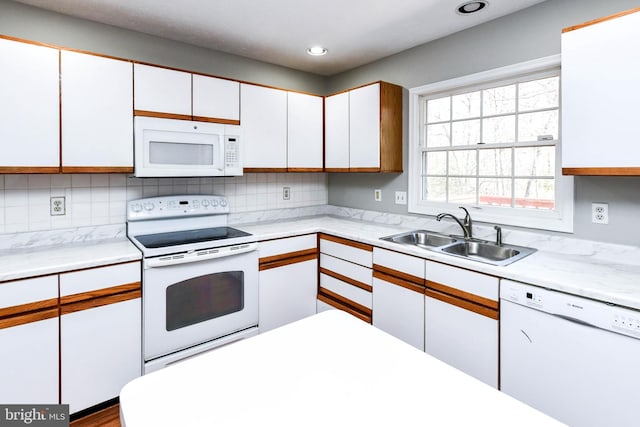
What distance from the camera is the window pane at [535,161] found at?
2211 millimetres

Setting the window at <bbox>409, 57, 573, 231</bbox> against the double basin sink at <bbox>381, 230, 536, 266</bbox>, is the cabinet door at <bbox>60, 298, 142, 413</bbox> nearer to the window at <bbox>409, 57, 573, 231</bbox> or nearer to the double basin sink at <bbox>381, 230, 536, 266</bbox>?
the double basin sink at <bbox>381, 230, 536, 266</bbox>

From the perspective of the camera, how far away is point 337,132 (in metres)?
3.17

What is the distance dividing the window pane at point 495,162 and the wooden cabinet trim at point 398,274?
0.99m

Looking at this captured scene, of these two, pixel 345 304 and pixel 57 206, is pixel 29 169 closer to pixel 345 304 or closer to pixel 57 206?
pixel 57 206

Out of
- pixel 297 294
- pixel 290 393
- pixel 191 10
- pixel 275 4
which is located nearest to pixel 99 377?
pixel 297 294

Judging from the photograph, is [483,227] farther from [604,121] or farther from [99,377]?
[99,377]

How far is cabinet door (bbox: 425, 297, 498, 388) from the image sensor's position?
1835mm

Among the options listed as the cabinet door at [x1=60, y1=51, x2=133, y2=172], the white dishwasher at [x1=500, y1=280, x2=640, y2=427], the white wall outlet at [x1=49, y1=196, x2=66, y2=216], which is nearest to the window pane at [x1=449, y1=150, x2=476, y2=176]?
the white dishwasher at [x1=500, y1=280, x2=640, y2=427]

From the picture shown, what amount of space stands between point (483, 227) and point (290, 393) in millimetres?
2089

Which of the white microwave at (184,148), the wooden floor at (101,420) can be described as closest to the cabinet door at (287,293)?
the white microwave at (184,148)

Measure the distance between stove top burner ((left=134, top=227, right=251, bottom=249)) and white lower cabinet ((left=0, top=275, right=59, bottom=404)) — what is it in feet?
1.88

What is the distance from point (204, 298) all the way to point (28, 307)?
0.91 m

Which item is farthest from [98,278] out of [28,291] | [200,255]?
[200,255]

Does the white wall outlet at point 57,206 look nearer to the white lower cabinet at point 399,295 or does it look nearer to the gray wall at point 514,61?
the white lower cabinet at point 399,295
